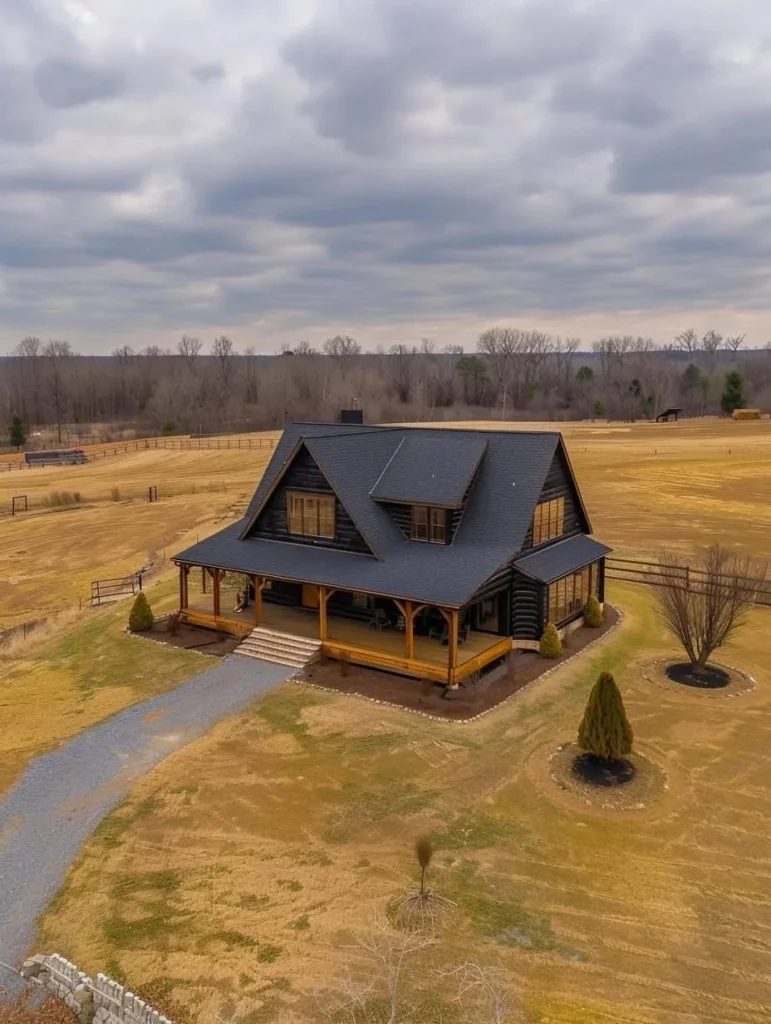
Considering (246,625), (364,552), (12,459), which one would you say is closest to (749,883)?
(364,552)

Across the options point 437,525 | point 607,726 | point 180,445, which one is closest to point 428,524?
point 437,525

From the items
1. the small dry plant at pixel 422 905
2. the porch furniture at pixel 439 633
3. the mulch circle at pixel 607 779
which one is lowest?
the small dry plant at pixel 422 905

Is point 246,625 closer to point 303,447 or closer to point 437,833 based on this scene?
point 303,447

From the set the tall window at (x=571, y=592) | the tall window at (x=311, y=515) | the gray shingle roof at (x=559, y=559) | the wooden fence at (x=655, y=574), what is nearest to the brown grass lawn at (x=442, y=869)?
the gray shingle roof at (x=559, y=559)

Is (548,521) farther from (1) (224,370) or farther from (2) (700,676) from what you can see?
(1) (224,370)

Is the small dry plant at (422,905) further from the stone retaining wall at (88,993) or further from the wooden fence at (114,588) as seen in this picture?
the wooden fence at (114,588)

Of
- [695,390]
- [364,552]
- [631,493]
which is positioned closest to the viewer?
[364,552]

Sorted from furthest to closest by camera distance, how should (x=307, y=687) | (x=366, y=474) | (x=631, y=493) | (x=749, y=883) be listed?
(x=631, y=493)
(x=366, y=474)
(x=307, y=687)
(x=749, y=883)
